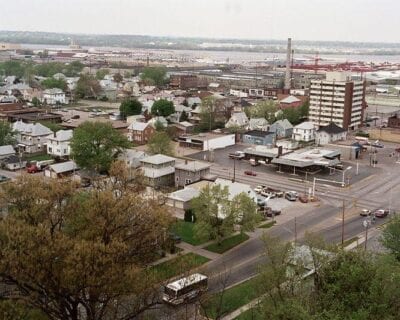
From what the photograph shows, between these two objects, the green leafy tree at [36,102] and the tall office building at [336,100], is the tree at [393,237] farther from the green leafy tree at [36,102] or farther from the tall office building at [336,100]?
the green leafy tree at [36,102]

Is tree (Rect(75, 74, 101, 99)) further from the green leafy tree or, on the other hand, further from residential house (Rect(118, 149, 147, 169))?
residential house (Rect(118, 149, 147, 169))

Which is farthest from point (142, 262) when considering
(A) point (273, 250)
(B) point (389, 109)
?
(B) point (389, 109)

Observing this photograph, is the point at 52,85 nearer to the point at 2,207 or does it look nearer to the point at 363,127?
the point at 363,127

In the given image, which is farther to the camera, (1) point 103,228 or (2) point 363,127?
(2) point 363,127

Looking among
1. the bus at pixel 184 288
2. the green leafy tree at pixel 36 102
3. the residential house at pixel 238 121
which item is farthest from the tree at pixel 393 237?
the green leafy tree at pixel 36 102

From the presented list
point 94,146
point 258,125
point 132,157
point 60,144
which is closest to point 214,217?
point 94,146

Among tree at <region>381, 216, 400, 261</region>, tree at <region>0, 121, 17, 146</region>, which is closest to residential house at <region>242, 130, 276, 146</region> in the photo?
tree at <region>0, 121, 17, 146</region>

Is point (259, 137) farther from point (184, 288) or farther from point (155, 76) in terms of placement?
point (155, 76)
